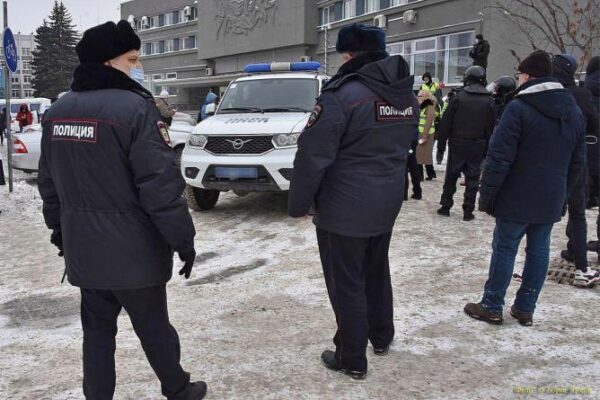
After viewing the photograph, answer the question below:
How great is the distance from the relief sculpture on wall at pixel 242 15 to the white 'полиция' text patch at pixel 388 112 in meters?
37.3

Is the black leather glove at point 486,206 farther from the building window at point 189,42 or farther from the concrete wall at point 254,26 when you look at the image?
the building window at point 189,42

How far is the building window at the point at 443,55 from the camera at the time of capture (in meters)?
24.9

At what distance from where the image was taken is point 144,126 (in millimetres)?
2381

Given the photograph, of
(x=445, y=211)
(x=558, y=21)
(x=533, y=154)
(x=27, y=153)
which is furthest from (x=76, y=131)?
(x=558, y=21)

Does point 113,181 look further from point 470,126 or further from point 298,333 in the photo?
point 470,126

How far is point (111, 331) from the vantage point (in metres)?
2.65

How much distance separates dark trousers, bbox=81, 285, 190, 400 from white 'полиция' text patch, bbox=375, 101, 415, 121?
146 cm

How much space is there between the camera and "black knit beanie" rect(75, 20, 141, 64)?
2406 millimetres

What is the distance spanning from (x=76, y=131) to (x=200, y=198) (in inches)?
219

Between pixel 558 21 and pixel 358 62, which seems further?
pixel 558 21

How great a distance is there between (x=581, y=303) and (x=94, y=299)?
3.71 metres

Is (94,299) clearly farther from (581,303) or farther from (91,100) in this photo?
(581,303)

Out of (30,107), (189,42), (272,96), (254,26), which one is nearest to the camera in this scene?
(272,96)

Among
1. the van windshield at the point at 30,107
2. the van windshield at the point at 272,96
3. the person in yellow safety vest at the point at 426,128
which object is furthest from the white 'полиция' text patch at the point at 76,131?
the van windshield at the point at 30,107
